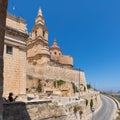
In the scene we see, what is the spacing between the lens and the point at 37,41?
54.7 m

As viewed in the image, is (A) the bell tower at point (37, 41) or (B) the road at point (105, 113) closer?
(B) the road at point (105, 113)

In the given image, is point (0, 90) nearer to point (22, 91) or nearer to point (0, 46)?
point (0, 46)

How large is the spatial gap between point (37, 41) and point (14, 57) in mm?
35959

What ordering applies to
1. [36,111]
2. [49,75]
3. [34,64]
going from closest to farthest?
[36,111] → [34,64] → [49,75]

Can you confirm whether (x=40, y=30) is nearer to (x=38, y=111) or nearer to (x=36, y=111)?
(x=38, y=111)

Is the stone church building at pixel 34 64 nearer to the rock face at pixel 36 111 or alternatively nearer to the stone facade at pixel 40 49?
the stone facade at pixel 40 49

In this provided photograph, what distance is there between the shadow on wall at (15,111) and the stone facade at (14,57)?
4213 mm

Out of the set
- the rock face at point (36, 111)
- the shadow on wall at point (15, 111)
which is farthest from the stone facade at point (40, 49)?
the shadow on wall at point (15, 111)

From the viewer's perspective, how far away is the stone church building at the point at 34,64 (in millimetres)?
18703

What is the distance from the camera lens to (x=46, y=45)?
184 ft

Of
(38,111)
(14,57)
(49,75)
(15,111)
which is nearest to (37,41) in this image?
(49,75)

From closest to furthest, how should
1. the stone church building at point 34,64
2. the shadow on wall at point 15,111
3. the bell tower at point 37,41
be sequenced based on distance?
the shadow on wall at point 15,111 < the stone church building at point 34,64 < the bell tower at point 37,41

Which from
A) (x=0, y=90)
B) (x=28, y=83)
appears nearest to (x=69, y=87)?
(x=28, y=83)

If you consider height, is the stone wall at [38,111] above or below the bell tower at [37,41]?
below
